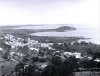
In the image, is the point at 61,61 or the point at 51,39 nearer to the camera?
the point at 61,61

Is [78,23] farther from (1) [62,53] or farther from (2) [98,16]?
(1) [62,53]

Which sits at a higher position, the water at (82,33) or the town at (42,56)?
the water at (82,33)

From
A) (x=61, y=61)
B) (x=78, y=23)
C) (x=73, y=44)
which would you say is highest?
(x=78, y=23)

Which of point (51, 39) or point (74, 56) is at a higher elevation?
point (51, 39)

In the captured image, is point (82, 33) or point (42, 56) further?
point (82, 33)

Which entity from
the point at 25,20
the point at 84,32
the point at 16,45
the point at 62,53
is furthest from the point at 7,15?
the point at 84,32

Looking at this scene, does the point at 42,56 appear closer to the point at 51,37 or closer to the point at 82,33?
the point at 51,37

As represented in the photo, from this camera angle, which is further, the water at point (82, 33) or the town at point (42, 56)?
the water at point (82, 33)

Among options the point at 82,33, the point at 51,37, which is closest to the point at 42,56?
the point at 51,37
